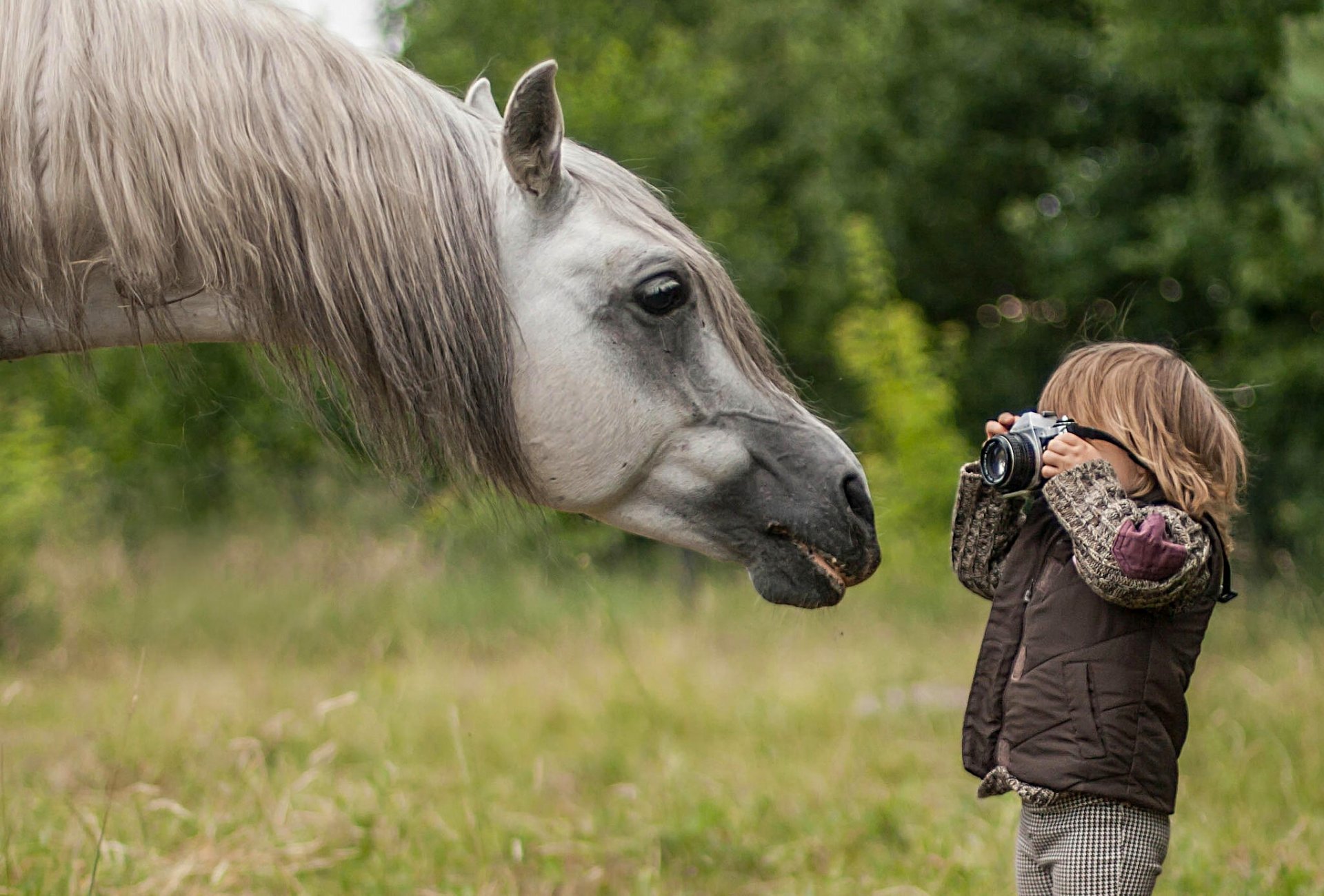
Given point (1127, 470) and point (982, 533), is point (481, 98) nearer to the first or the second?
point (982, 533)

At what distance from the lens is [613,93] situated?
10742mm

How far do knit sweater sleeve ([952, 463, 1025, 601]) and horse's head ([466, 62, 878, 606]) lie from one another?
174mm

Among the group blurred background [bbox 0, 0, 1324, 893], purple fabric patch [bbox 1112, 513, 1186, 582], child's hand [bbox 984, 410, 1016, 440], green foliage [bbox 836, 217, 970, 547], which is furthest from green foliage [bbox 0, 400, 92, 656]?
purple fabric patch [bbox 1112, 513, 1186, 582]

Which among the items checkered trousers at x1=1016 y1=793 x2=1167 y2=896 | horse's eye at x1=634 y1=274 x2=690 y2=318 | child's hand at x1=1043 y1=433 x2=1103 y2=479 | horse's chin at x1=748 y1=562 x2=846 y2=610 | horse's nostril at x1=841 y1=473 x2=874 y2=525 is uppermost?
horse's eye at x1=634 y1=274 x2=690 y2=318

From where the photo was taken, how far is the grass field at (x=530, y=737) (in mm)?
3330

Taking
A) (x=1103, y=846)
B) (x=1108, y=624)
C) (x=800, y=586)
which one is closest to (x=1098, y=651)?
(x=1108, y=624)

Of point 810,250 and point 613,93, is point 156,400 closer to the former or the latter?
point 613,93

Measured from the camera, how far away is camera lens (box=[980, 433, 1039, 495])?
2.01 m

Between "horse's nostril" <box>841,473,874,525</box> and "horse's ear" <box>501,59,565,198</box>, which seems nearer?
"horse's ear" <box>501,59,565,198</box>

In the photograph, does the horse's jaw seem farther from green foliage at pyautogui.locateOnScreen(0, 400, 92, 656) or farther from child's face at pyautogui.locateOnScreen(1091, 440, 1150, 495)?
green foliage at pyautogui.locateOnScreen(0, 400, 92, 656)

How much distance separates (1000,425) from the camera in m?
2.15

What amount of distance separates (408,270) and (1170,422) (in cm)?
135

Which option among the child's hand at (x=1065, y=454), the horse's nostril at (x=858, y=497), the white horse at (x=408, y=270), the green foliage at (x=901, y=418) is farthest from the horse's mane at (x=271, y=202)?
the green foliage at (x=901, y=418)

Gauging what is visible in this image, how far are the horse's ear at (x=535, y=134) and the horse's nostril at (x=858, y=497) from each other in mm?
766
